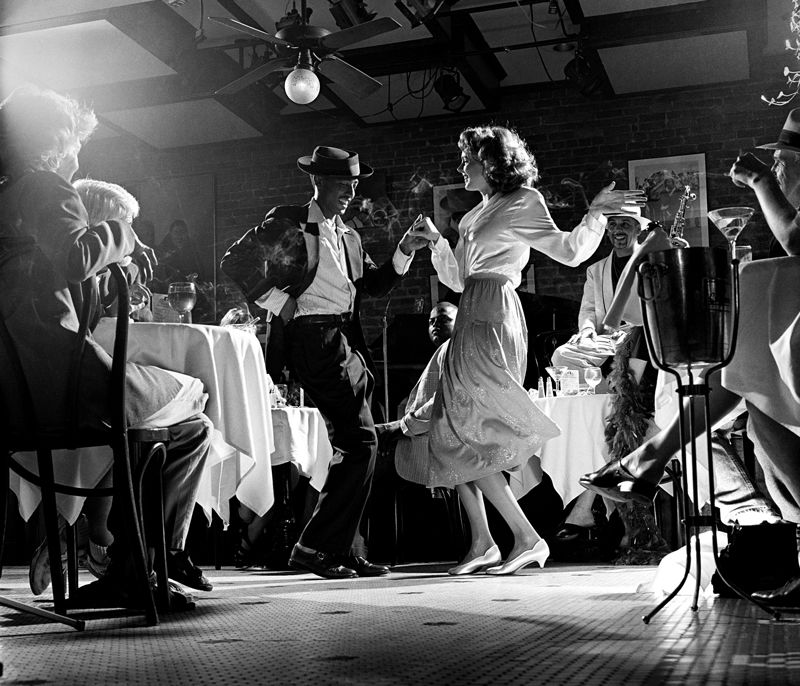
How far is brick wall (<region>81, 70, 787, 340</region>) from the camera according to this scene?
29.2ft

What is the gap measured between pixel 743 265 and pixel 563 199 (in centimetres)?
694

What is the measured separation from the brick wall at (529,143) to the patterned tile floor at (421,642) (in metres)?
6.61

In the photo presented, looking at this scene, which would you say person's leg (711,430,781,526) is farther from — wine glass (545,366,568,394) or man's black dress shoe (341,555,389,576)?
wine glass (545,366,568,394)

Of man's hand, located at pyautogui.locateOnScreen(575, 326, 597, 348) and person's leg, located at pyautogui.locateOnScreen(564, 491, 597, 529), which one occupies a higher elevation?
man's hand, located at pyautogui.locateOnScreen(575, 326, 597, 348)

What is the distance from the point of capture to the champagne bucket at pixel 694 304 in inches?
84.1

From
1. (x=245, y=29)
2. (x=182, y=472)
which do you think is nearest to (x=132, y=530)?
(x=182, y=472)

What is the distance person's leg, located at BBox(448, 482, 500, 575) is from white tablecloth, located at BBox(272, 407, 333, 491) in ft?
2.81

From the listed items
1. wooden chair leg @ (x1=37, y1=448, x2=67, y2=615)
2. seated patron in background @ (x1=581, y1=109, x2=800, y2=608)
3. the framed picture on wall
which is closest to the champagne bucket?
seated patron in background @ (x1=581, y1=109, x2=800, y2=608)

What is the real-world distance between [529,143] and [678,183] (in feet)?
4.71

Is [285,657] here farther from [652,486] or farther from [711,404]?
[711,404]

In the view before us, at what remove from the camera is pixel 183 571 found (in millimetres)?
3039

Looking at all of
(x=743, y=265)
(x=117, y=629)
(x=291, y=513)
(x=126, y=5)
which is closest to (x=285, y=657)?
(x=117, y=629)

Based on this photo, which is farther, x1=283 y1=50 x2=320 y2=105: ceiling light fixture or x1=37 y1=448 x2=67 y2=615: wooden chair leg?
x1=283 y1=50 x2=320 y2=105: ceiling light fixture

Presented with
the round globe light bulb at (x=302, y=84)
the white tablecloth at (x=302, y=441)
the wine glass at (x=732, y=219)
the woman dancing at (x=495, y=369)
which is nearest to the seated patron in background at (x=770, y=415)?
the wine glass at (x=732, y=219)
